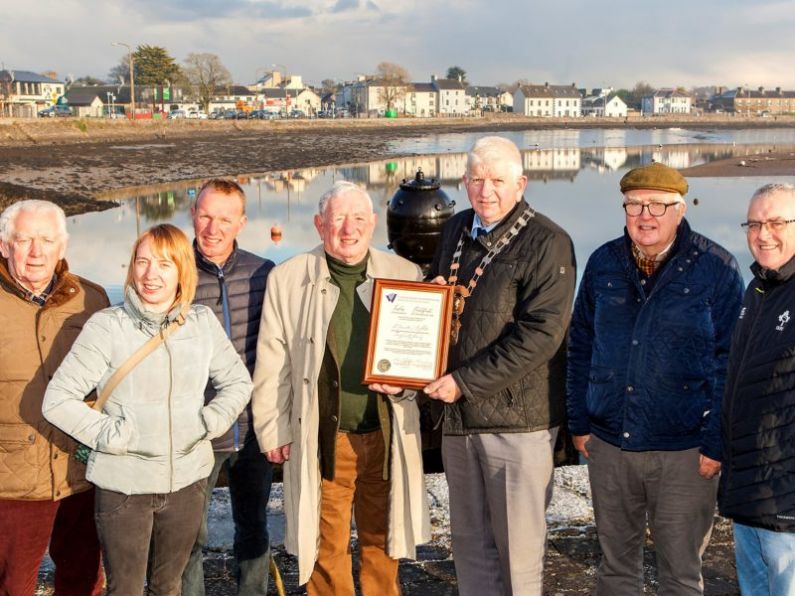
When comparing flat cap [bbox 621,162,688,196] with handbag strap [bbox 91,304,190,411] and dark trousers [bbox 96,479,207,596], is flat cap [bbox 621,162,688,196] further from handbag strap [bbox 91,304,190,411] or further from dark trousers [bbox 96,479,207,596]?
dark trousers [bbox 96,479,207,596]

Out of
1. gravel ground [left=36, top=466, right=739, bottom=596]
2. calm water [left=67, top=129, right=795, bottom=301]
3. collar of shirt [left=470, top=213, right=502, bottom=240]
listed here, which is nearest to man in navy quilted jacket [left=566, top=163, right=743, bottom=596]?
collar of shirt [left=470, top=213, right=502, bottom=240]

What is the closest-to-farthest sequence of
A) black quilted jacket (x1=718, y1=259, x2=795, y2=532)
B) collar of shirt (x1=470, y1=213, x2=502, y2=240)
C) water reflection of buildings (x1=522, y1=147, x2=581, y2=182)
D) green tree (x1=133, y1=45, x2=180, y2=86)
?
black quilted jacket (x1=718, y1=259, x2=795, y2=532) < collar of shirt (x1=470, y1=213, x2=502, y2=240) < water reflection of buildings (x1=522, y1=147, x2=581, y2=182) < green tree (x1=133, y1=45, x2=180, y2=86)

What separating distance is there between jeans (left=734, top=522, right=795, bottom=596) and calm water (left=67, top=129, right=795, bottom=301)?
33.3ft

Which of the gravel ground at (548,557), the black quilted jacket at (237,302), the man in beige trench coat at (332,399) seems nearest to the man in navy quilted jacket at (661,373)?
the gravel ground at (548,557)

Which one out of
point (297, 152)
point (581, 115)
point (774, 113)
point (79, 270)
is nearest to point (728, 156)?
point (297, 152)

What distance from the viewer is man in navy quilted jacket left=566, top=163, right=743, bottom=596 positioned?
3.35 m

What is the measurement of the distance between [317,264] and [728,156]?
6109cm

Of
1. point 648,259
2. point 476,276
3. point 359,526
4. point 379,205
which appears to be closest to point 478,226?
point 476,276

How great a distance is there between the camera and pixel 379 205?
3077 centimetres

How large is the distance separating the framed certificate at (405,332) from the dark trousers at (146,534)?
912 mm

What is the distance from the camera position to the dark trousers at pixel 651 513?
11.2 feet

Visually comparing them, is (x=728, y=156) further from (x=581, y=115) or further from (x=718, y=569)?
(x=581, y=115)

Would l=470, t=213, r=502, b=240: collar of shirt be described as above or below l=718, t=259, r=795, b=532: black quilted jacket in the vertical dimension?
above

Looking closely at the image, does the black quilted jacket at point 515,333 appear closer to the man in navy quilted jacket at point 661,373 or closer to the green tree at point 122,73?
the man in navy quilted jacket at point 661,373
